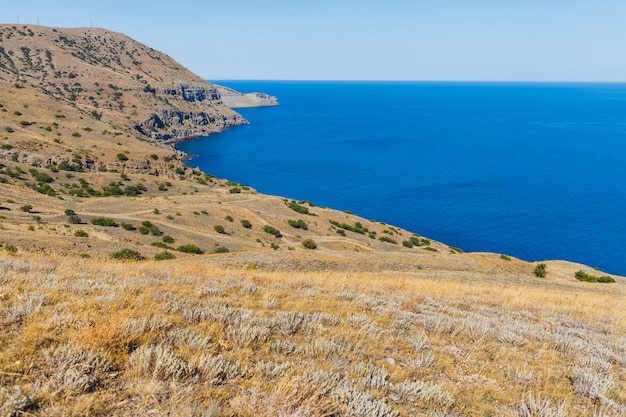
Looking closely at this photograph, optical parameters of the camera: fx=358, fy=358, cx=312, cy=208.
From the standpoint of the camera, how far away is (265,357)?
6.48 m

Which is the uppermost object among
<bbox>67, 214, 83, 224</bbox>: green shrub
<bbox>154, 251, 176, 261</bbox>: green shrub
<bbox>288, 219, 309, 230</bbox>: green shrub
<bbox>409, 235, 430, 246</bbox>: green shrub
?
<bbox>154, 251, 176, 261</bbox>: green shrub

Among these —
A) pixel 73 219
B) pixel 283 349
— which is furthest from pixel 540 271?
pixel 73 219

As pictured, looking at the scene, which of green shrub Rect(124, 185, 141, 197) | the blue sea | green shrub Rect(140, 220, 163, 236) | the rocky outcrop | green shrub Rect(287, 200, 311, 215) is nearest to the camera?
green shrub Rect(140, 220, 163, 236)

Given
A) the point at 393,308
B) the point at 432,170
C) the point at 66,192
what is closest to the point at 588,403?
the point at 393,308

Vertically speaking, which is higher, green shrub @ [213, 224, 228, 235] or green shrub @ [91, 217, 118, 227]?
green shrub @ [91, 217, 118, 227]

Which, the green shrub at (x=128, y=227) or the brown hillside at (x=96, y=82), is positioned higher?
the brown hillside at (x=96, y=82)

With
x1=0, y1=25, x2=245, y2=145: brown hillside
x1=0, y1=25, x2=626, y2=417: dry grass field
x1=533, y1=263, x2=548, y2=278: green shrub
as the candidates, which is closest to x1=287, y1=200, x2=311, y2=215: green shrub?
x1=533, y1=263, x2=548, y2=278: green shrub

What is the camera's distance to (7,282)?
8.59 metres

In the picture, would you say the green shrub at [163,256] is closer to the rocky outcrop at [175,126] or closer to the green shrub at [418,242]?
the green shrub at [418,242]

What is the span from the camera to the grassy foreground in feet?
15.7

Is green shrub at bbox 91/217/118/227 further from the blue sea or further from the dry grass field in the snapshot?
the blue sea

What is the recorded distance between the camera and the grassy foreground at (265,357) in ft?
15.7

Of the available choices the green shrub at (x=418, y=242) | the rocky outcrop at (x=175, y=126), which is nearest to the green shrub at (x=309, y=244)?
the green shrub at (x=418, y=242)

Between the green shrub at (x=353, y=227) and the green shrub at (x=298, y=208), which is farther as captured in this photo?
the green shrub at (x=298, y=208)
